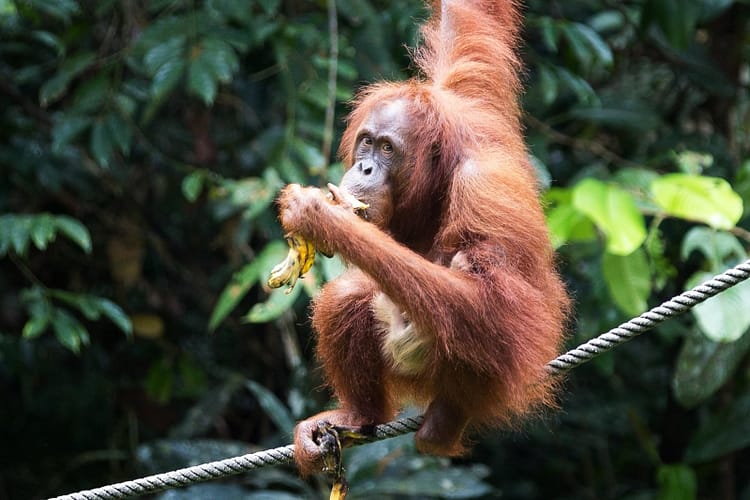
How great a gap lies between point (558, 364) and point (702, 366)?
1.77 metres

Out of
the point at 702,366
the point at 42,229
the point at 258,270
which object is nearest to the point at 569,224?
the point at 702,366

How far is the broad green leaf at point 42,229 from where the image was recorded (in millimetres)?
4350

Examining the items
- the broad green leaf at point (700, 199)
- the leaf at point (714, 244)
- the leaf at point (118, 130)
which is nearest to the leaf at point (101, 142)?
the leaf at point (118, 130)

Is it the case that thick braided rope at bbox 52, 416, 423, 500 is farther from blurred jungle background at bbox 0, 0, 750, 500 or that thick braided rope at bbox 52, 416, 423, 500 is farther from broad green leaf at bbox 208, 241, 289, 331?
broad green leaf at bbox 208, 241, 289, 331

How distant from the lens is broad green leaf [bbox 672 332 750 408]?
177 inches

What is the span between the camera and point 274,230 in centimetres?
489

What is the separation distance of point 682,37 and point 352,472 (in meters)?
2.78

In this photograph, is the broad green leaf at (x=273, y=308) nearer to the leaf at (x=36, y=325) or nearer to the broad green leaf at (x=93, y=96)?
the leaf at (x=36, y=325)

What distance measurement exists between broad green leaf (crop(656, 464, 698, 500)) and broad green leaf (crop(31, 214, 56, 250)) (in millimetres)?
3494

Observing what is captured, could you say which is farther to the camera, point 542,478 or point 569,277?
point 542,478

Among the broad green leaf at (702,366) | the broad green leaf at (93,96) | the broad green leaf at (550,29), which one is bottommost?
the broad green leaf at (702,366)

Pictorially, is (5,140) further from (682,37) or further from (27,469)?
(682,37)

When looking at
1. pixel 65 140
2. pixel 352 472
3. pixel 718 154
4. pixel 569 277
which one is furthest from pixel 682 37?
pixel 65 140

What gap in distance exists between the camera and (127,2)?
5641mm
